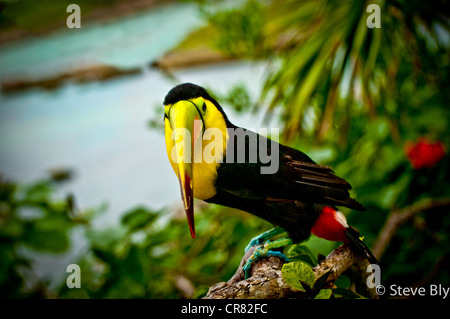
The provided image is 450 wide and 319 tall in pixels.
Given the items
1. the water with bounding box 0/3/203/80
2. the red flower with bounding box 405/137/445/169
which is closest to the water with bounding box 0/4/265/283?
the water with bounding box 0/3/203/80

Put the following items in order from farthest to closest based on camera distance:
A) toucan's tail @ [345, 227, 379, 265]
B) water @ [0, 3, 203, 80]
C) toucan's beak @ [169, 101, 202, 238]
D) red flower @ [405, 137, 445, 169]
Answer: red flower @ [405, 137, 445, 169] < water @ [0, 3, 203, 80] < toucan's tail @ [345, 227, 379, 265] < toucan's beak @ [169, 101, 202, 238]

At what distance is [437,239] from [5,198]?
152cm

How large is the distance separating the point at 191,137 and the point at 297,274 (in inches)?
7.2

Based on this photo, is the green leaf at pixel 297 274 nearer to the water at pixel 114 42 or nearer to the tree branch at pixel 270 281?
the tree branch at pixel 270 281

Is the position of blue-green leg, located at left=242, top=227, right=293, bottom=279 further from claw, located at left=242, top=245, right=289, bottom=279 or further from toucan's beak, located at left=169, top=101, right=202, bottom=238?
toucan's beak, located at left=169, top=101, right=202, bottom=238

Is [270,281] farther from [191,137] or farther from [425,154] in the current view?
[425,154]

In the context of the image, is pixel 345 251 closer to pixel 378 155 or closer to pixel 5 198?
pixel 378 155

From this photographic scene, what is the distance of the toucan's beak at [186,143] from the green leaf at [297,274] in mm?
127

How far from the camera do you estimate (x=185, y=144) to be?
0.30 m

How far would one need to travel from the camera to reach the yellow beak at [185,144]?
0.95 ft

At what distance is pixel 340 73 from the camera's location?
0.61 m

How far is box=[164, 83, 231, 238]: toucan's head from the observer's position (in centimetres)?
29

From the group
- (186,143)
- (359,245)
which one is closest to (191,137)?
(186,143)
